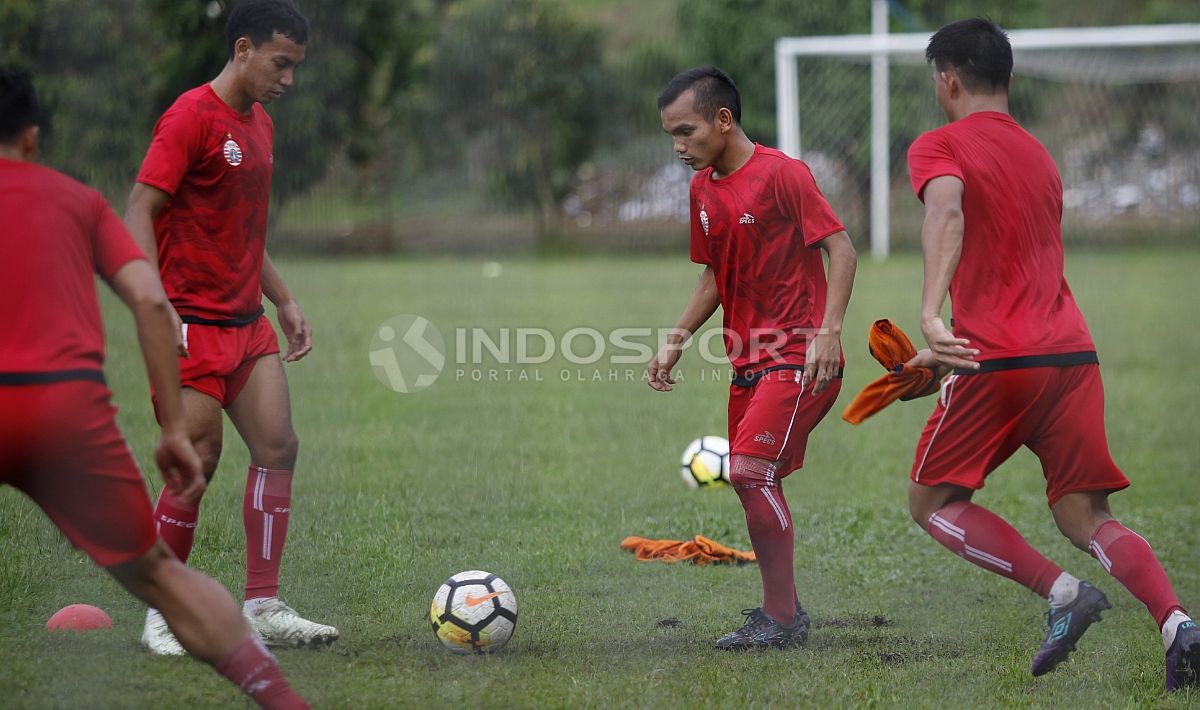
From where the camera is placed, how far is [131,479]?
129 inches

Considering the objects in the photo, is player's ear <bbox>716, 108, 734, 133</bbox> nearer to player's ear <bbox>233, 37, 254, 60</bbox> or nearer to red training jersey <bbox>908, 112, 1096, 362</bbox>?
red training jersey <bbox>908, 112, 1096, 362</bbox>

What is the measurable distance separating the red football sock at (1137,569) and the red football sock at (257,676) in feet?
8.50

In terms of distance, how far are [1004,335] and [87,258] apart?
274cm

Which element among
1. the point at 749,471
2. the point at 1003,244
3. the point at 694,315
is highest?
the point at 1003,244

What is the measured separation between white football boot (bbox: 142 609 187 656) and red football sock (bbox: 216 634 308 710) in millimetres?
1179

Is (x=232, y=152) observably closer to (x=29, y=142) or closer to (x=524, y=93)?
(x=29, y=142)

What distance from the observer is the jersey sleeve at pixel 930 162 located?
13.9ft

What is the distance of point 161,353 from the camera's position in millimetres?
3373

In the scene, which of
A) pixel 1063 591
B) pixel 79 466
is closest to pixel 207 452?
pixel 79 466

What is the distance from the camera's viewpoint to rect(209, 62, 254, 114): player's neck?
4.67m

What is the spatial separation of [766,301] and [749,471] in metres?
0.65

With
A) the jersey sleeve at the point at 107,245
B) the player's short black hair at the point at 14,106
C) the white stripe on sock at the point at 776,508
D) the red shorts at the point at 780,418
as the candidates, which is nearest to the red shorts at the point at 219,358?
the jersey sleeve at the point at 107,245

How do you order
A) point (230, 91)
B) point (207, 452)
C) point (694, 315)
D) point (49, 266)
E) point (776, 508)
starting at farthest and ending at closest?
point (694, 315), point (776, 508), point (230, 91), point (207, 452), point (49, 266)

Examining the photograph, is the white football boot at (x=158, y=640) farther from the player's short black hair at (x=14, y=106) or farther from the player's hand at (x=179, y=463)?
the player's short black hair at (x=14, y=106)
